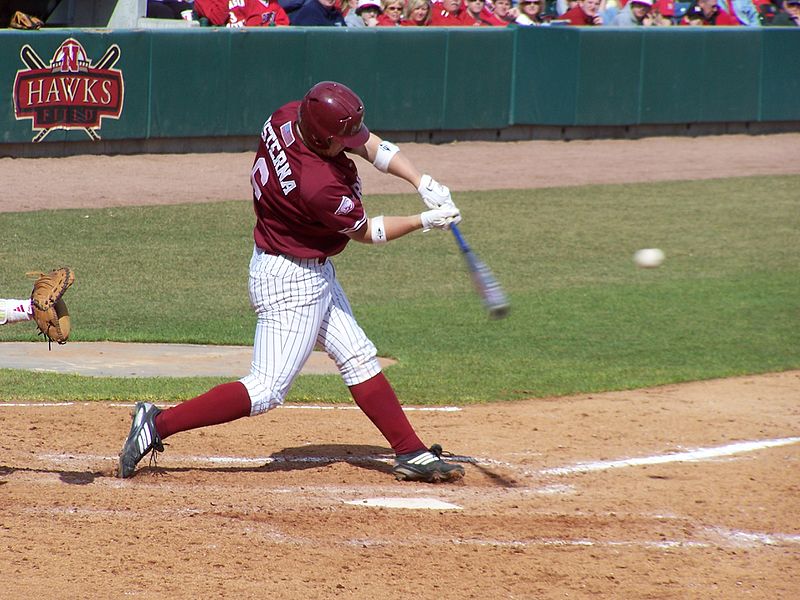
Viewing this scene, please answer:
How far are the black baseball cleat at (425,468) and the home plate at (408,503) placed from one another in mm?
246

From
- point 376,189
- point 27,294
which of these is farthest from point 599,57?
point 27,294

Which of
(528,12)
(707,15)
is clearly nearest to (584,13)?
(528,12)

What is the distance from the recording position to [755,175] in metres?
16.9

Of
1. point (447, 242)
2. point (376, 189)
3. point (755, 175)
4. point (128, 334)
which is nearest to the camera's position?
point (128, 334)

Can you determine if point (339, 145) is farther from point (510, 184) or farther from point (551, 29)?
point (551, 29)

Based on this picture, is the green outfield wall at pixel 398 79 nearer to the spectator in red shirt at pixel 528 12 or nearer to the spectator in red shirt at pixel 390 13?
the spectator in red shirt at pixel 390 13

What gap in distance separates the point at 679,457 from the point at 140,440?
2.63 metres

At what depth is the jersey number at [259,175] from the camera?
5.02 metres

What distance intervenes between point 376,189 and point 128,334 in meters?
6.75

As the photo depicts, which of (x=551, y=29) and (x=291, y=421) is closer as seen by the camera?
(x=291, y=421)

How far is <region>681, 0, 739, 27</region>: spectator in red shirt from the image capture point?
63.8 ft

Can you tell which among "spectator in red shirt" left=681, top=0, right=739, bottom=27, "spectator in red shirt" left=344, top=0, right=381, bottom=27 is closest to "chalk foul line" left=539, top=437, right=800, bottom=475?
"spectator in red shirt" left=344, top=0, right=381, bottom=27

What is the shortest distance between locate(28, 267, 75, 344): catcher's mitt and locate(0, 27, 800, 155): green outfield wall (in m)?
9.06

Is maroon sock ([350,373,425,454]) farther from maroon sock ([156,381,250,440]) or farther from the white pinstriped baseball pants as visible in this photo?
maroon sock ([156,381,250,440])
